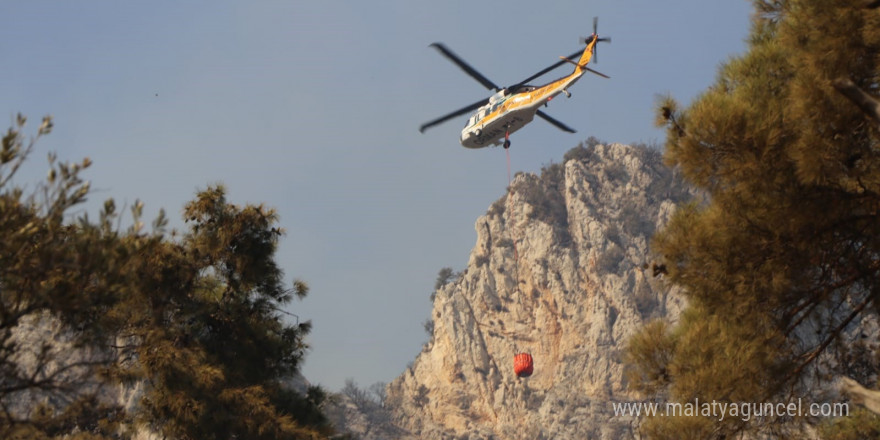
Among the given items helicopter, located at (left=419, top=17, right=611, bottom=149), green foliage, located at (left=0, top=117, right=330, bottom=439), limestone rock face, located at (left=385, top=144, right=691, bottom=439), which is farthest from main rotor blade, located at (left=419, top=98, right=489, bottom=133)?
limestone rock face, located at (left=385, top=144, right=691, bottom=439)

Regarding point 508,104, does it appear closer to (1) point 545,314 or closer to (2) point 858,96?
(2) point 858,96

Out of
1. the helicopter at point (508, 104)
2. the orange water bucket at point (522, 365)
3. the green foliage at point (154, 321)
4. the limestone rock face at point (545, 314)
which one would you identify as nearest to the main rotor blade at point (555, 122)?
the helicopter at point (508, 104)

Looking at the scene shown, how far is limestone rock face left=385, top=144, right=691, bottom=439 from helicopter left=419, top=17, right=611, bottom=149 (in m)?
48.8

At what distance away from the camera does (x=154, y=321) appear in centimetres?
1352

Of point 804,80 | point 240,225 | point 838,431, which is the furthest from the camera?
point 240,225

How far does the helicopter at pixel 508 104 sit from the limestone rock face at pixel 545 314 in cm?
4876

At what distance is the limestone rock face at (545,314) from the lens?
79000 mm

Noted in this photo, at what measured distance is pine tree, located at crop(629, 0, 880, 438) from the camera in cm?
855

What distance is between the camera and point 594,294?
84.6 metres

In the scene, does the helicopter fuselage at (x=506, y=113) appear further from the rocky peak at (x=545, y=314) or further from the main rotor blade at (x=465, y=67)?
the rocky peak at (x=545, y=314)

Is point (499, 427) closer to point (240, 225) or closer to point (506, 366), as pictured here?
point (506, 366)

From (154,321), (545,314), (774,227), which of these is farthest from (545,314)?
(774,227)

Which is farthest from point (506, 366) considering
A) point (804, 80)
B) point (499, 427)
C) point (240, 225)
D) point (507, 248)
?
point (804, 80)

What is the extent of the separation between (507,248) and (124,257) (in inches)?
3333
